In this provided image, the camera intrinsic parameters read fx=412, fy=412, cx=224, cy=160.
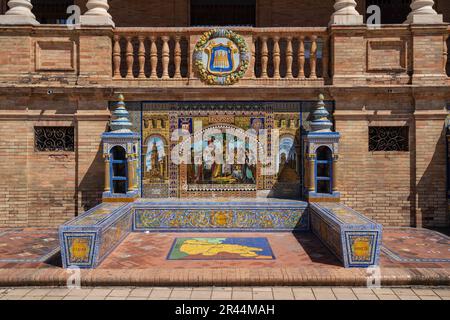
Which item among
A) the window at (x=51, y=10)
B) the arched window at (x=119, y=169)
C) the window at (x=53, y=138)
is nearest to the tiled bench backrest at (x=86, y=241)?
the arched window at (x=119, y=169)

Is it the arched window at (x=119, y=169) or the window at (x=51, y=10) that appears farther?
the window at (x=51, y=10)

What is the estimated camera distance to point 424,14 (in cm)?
980

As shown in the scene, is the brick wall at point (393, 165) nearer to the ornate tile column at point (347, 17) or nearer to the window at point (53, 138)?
the ornate tile column at point (347, 17)

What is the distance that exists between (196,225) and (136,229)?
137 cm

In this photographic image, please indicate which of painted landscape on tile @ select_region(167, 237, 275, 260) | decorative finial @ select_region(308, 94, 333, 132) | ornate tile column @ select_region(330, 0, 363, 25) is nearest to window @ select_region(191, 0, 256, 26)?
ornate tile column @ select_region(330, 0, 363, 25)

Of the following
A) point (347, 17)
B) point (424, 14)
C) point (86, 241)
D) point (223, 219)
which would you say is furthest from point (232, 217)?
point (424, 14)

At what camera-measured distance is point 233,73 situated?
9.93 m

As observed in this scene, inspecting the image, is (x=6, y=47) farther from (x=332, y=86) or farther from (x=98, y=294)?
(x=332, y=86)

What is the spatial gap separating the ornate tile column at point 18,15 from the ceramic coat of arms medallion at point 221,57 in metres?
4.06

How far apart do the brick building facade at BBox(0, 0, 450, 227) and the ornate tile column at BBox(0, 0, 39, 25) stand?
12 cm

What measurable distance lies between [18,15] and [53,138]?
3004mm

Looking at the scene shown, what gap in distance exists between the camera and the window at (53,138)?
32.7 feet

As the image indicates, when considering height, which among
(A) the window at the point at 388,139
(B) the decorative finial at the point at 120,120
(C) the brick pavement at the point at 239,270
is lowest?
(C) the brick pavement at the point at 239,270

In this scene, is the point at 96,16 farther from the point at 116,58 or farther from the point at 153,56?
the point at 153,56
